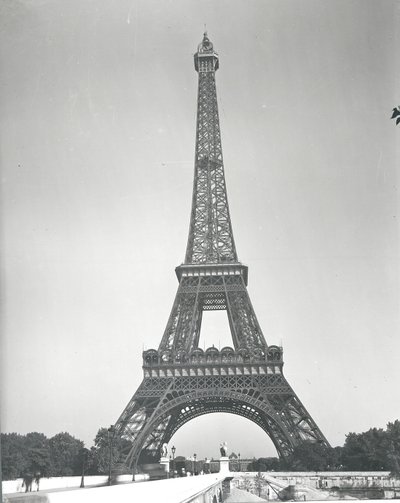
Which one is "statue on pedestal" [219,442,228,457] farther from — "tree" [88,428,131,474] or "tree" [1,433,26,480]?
"tree" [1,433,26,480]

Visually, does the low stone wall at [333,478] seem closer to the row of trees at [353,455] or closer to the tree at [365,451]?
the row of trees at [353,455]

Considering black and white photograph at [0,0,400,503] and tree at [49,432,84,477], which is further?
tree at [49,432,84,477]

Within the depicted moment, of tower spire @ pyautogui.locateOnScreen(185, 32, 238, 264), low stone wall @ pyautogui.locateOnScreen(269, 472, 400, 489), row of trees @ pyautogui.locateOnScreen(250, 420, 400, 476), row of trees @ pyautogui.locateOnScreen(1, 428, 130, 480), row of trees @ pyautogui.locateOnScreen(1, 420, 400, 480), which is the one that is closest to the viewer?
row of trees @ pyautogui.locateOnScreen(1, 428, 130, 480)

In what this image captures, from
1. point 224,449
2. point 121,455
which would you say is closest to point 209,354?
point 121,455

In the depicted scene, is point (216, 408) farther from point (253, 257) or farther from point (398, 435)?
point (253, 257)

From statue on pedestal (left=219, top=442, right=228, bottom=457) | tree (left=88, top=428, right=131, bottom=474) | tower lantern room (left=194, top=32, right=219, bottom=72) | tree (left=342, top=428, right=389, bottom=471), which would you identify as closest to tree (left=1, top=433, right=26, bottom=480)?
tree (left=88, top=428, right=131, bottom=474)

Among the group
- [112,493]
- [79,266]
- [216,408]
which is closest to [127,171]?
[79,266]

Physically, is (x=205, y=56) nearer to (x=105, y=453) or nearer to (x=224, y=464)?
(x=224, y=464)
